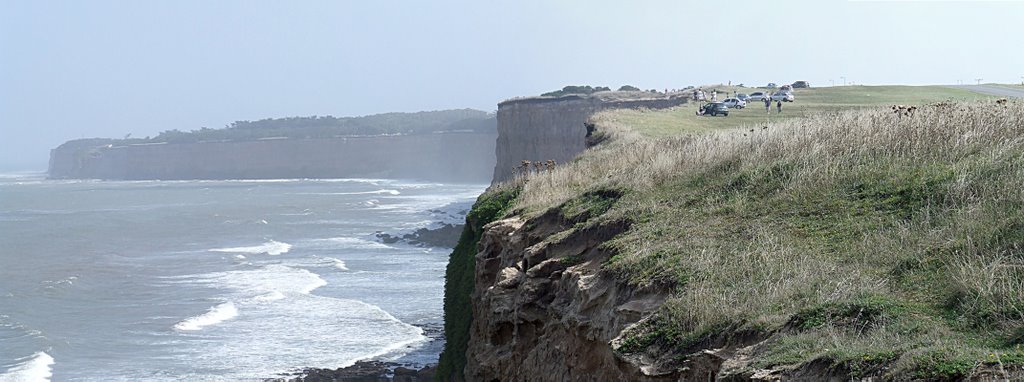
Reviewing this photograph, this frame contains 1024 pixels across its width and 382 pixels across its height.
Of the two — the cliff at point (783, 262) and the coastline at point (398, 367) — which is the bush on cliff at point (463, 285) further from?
the cliff at point (783, 262)

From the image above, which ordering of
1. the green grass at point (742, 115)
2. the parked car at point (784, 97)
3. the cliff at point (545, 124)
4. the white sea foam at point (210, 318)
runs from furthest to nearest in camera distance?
1. the cliff at point (545, 124)
2. the parked car at point (784, 97)
3. the green grass at point (742, 115)
4. the white sea foam at point (210, 318)

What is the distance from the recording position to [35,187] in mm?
178125

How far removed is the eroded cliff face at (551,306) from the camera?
443 inches

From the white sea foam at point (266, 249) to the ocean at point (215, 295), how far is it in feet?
0.43

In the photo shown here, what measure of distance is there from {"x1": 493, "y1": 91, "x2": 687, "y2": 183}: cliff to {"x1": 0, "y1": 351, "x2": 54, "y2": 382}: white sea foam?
180 feet

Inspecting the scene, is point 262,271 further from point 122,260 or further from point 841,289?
point 841,289

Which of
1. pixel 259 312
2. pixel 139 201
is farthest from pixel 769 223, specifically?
pixel 139 201

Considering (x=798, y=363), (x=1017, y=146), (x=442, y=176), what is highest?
(x=1017, y=146)

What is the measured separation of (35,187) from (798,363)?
185 metres

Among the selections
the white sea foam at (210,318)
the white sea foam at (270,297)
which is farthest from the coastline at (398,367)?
the white sea foam at (270,297)

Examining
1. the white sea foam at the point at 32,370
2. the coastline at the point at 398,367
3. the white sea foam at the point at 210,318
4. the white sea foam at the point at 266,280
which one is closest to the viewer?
the coastline at the point at 398,367

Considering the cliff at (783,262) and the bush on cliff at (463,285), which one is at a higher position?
the cliff at (783,262)

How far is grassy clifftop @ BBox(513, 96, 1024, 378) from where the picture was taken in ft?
25.5

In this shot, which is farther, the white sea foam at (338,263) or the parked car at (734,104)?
the parked car at (734,104)
